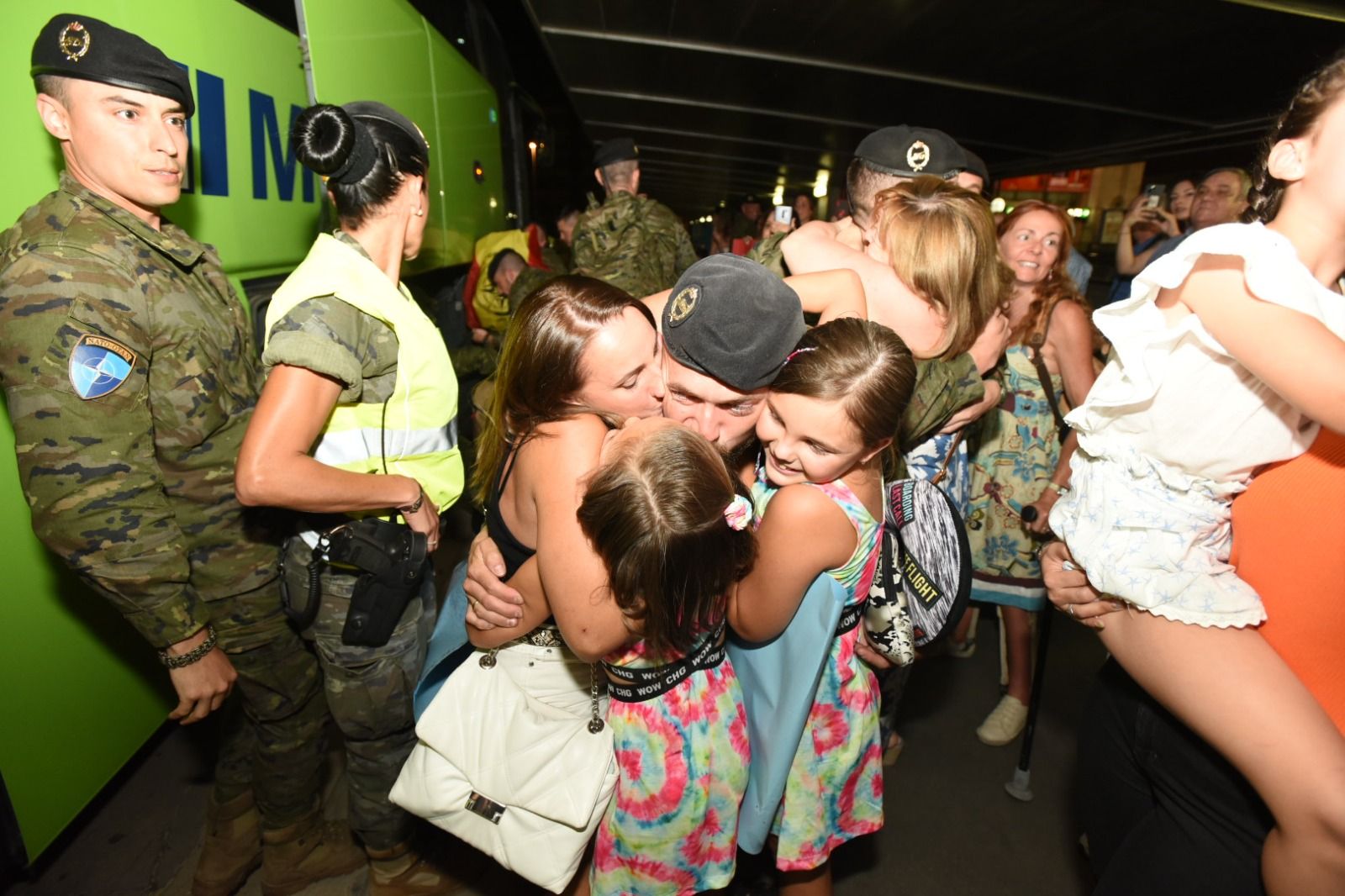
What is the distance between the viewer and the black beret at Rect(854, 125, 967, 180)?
2129 mm

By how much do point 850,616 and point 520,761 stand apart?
836 millimetres

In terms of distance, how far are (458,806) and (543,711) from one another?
0.92ft

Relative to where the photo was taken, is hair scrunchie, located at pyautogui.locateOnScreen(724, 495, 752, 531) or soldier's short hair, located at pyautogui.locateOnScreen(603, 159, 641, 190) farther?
soldier's short hair, located at pyautogui.locateOnScreen(603, 159, 641, 190)

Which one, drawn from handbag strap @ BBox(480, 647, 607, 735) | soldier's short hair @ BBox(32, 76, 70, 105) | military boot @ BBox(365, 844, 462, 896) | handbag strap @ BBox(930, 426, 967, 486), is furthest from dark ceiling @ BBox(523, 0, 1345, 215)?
military boot @ BBox(365, 844, 462, 896)

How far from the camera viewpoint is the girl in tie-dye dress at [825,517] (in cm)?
132

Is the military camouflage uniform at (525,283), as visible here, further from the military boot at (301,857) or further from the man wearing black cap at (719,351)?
the military boot at (301,857)

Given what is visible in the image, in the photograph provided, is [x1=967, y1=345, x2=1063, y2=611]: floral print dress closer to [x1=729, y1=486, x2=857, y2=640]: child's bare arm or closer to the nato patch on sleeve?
[x1=729, y1=486, x2=857, y2=640]: child's bare arm

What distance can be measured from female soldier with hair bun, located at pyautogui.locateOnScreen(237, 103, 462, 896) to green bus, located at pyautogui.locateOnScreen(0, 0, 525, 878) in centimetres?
69

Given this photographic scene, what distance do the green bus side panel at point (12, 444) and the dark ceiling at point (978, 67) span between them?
2777mm

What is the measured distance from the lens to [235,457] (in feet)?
5.75

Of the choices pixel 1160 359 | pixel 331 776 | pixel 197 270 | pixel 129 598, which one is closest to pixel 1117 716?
pixel 1160 359

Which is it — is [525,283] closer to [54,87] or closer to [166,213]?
[166,213]

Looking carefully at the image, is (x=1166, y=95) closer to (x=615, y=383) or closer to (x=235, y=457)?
(x=615, y=383)

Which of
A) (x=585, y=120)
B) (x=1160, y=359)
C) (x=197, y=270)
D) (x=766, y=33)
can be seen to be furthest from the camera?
(x=585, y=120)
